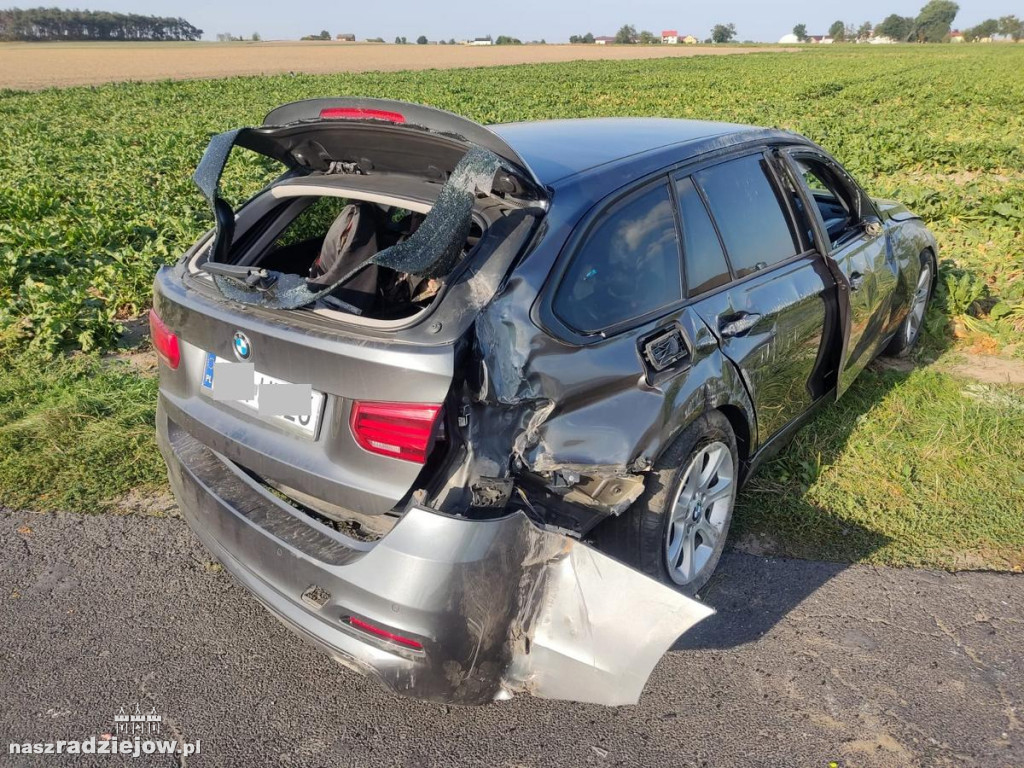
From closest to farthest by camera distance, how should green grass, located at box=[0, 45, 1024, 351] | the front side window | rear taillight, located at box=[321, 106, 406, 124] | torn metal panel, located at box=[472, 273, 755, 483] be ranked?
torn metal panel, located at box=[472, 273, 755, 483] → rear taillight, located at box=[321, 106, 406, 124] → the front side window → green grass, located at box=[0, 45, 1024, 351]

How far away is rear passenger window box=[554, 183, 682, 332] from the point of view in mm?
2576

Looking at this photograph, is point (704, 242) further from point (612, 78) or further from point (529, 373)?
point (612, 78)

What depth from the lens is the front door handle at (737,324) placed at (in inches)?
120

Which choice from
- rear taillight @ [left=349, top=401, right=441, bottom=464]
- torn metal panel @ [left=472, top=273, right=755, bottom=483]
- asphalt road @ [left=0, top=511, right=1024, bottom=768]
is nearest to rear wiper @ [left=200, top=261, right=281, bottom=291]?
rear taillight @ [left=349, top=401, right=441, bottom=464]

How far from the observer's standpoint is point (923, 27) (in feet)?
425

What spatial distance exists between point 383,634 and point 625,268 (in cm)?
140

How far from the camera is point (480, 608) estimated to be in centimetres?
225

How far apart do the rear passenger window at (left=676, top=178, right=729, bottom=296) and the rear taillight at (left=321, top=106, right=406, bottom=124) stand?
1.09m

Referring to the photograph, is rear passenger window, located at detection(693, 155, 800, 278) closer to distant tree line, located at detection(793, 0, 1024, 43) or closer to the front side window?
the front side window

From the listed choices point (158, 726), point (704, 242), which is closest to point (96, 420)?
point (158, 726)

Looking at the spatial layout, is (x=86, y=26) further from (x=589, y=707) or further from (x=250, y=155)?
(x=589, y=707)

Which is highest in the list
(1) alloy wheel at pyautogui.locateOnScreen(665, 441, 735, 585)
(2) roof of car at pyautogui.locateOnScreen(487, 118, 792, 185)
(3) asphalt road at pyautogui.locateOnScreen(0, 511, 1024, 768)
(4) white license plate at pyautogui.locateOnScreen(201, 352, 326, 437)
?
(2) roof of car at pyautogui.locateOnScreen(487, 118, 792, 185)

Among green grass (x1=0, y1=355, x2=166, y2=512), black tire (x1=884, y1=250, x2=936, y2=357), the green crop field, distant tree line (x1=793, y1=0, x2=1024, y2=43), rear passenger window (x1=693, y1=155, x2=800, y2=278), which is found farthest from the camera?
distant tree line (x1=793, y1=0, x2=1024, y2=43)

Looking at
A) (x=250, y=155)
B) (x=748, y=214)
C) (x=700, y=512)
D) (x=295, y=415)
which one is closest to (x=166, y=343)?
(x=295, y=415)
